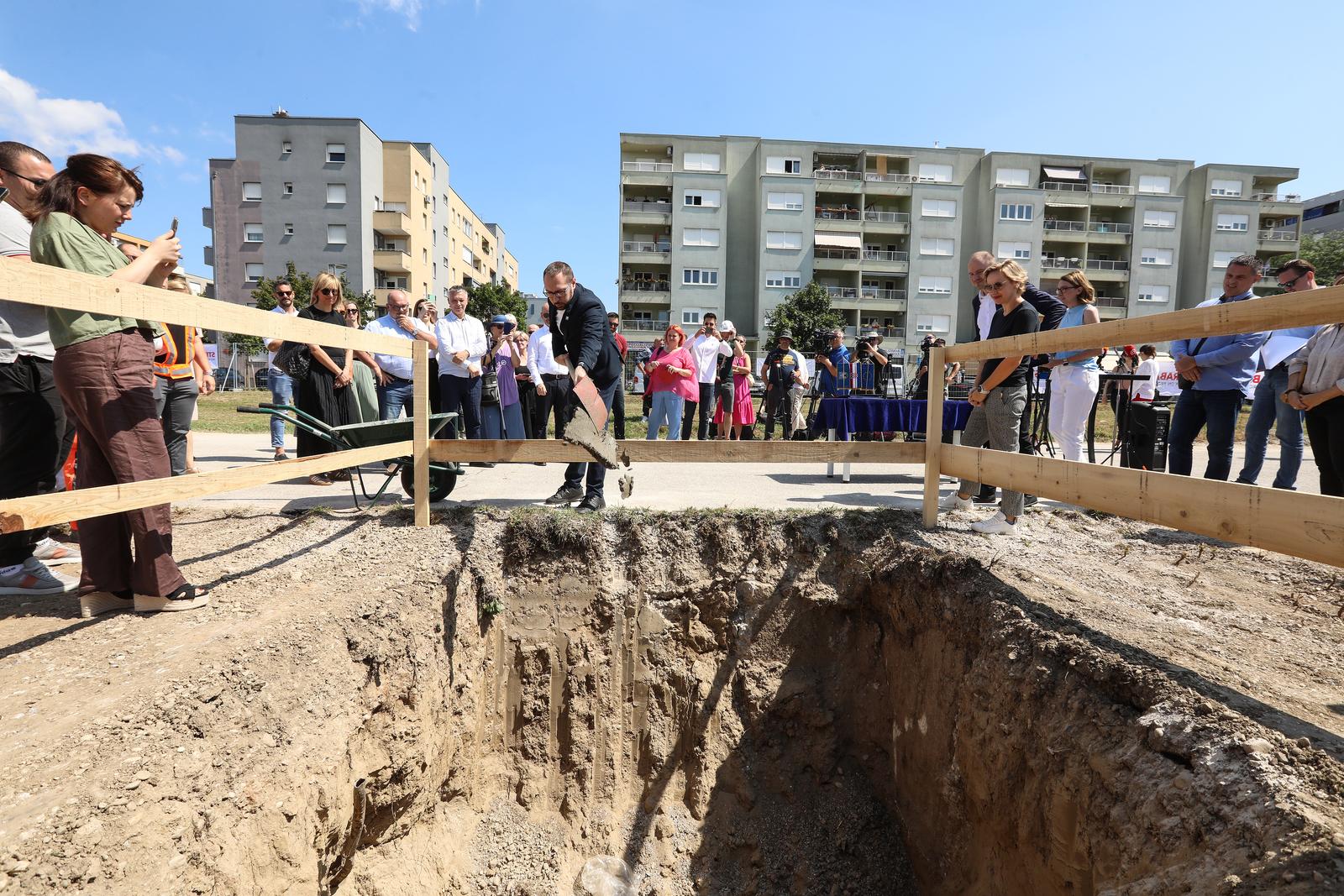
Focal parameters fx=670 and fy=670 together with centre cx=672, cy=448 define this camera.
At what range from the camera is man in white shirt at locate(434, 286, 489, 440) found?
7.31m

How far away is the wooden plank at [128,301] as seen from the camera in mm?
2294

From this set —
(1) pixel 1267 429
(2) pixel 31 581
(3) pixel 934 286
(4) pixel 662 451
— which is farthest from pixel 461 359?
(3) pixel 934 286

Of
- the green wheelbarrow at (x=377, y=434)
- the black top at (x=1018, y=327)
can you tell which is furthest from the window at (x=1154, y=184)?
the green wheelbarrow at (x=377, y=434)

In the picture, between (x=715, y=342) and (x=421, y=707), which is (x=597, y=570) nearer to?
(x=421, y=707)

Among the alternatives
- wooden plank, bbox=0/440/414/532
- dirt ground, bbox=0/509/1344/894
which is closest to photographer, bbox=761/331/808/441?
dirt ground, bbox=0/509/1344/894

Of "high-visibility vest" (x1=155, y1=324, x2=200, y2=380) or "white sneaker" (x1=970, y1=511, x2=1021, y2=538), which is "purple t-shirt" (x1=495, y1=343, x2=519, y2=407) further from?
"white sneaker" (x1=970, y1=511, x2=1021, y2=538)

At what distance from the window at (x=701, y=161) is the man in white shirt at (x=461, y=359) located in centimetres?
4369

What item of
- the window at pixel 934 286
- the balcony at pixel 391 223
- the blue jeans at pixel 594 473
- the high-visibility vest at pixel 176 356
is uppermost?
the balcony at pixel 391 223

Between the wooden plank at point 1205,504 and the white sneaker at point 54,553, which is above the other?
the wooden plank at point 1205,504

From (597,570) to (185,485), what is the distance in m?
2.55

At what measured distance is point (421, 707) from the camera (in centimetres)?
→ 384

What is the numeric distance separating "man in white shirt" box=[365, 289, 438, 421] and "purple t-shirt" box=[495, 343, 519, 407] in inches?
69.1

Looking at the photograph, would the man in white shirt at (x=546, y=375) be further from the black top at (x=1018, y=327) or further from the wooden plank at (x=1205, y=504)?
the wooden plank at (x=1205, y=504)

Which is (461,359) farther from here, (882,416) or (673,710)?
(882,416)
